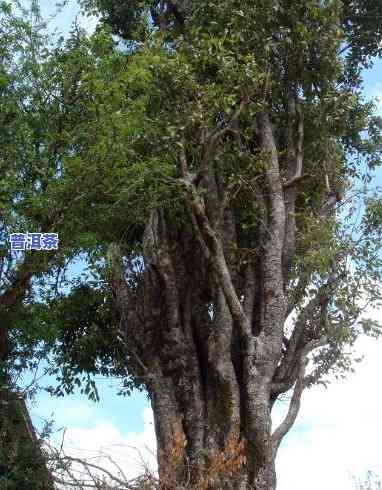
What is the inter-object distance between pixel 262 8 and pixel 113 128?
17.5 ft

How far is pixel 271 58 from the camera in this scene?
16547mm

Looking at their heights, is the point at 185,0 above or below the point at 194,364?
above

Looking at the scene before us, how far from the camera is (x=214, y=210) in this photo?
614 inches

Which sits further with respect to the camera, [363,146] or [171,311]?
[363,146]

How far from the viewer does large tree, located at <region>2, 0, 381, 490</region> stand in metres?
12.9

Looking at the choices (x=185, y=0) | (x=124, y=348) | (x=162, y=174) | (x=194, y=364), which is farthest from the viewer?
(x=185, y=0)

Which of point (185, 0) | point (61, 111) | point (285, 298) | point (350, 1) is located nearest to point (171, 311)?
point (285, 298)

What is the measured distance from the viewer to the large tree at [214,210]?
12.9 m

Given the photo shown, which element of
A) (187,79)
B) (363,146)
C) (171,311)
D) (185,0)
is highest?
(185,0)

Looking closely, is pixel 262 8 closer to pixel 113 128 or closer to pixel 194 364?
pixel 113 128

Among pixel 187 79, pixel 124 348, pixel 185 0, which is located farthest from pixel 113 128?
pixel 185 0

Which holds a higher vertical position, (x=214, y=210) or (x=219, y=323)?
(x=214, y=210)

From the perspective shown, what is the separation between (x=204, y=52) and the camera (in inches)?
602

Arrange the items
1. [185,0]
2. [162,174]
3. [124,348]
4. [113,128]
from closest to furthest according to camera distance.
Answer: [113,128], [162,174], [124,348], [185,0]
